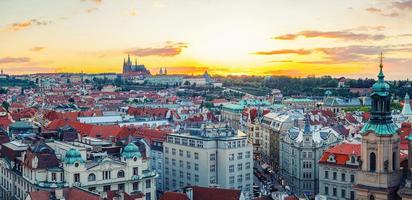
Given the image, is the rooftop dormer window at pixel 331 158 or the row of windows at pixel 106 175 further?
the rooftop dormer window at pixel 331 158

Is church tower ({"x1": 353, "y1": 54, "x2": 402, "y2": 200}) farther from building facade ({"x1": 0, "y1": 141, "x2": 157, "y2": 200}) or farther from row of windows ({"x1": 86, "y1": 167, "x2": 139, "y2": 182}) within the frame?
row of windows ({"x1": 86, "y1": 167, "x2": 139, "y2": 182})

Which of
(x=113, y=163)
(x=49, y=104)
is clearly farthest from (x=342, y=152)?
(x=49, y=104)

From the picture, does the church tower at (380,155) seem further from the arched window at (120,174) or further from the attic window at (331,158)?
the arched window at (120,174)

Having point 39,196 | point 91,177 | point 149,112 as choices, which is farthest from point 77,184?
point 149,112

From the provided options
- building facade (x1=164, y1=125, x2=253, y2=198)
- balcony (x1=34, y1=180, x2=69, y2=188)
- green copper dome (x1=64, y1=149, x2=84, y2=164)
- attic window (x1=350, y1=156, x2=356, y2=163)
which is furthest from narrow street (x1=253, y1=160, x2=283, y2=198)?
balcony (x1=34, y1=180, x2=69, y2=188)

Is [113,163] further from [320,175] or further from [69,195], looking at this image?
[320,175]

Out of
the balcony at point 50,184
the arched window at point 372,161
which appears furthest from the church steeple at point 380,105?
the balcony at point 50,184

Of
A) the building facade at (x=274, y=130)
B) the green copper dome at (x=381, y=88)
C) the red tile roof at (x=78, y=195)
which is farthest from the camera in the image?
the building facade at (x=274, y=130)

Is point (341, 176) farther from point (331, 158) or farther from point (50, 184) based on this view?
point (50, 184)
